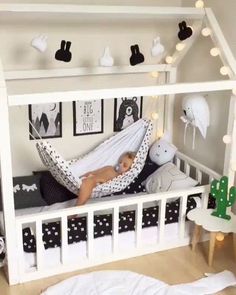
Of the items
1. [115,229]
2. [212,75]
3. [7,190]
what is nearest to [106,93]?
[7,190]

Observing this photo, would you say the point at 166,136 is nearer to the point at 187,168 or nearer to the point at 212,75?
the point at 187,168

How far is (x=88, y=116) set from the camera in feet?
10.3

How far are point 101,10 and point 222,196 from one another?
4.07ft

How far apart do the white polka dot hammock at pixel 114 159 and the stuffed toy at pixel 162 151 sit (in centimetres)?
16

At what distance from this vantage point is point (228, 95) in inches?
Result: 109

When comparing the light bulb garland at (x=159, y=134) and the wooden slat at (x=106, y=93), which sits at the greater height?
the wooden slat at (x=106, y=93)

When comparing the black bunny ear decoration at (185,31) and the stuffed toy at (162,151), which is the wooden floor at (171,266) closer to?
the stuffed toy at (162,151)

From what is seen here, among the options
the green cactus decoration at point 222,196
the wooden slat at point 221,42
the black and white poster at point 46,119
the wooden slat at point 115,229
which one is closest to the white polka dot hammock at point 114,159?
the black and white poster at point 46,119

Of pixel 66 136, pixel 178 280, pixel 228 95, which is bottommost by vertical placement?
pixel 178 280

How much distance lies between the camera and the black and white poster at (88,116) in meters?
3.09

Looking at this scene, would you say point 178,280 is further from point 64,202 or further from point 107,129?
point 107,129

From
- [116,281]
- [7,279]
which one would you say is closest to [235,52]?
[116,281]

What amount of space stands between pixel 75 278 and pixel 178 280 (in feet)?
1.81

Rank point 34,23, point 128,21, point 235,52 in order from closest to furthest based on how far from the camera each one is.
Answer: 1. point 235,52
2. point 34,23
3. point 128,21
